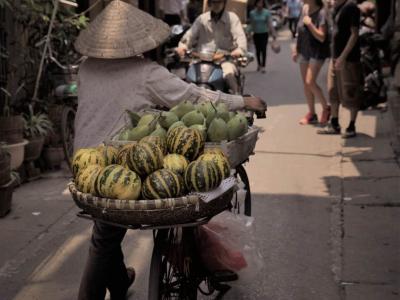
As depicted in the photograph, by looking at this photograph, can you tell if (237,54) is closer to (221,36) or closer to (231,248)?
(221,36)

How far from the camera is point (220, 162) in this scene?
10.1ft

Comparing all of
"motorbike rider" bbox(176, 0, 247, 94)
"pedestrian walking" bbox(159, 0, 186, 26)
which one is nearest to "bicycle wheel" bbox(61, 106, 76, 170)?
"motorbike rider" bbox(176, 0, 247, 94)

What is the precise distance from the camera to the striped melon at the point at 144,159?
297 centimetres

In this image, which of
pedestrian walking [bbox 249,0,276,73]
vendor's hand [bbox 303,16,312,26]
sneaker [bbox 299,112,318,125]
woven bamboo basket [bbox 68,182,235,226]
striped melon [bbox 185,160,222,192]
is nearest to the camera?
woven bamboo basket [bbox 68,182,235,226]

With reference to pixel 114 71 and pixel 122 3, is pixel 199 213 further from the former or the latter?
pixel 122 3

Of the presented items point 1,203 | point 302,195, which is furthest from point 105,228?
point 302,195

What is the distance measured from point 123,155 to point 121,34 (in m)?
0.89

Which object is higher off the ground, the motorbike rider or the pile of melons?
the motorbike rider

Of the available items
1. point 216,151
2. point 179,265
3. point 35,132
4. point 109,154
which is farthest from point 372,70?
point 109,154

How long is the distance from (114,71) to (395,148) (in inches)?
222

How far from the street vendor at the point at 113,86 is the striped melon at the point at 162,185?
75cm

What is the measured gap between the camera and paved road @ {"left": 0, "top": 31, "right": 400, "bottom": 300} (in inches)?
181

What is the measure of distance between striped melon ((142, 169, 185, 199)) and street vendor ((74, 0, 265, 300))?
75cm

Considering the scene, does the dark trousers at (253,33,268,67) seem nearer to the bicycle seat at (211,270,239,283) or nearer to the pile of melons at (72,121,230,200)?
the bicycle seat at (211,270,239,283)
